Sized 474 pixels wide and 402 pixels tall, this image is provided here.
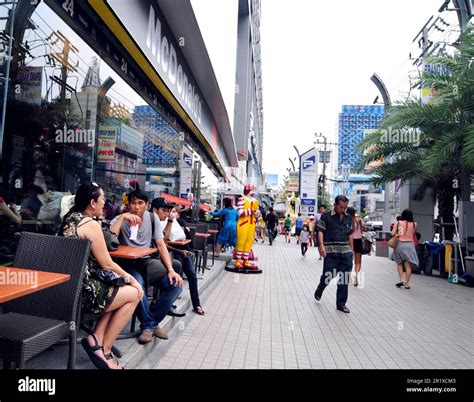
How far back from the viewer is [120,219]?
3799 millimetres

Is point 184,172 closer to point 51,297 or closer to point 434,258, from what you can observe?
point 434,258

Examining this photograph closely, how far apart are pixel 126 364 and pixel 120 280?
2.52 ft

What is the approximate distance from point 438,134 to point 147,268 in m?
10.6

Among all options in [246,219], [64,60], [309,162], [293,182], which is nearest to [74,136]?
[64,60]

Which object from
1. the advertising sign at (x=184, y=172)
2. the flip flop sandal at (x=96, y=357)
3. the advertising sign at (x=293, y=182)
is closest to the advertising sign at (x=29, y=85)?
the flip flop sandal at (x=96, y=357)

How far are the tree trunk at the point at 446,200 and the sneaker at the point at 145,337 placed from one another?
36.7 feet

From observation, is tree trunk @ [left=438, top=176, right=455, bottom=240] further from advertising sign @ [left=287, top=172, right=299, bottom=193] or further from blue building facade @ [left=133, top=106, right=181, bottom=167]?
advertising sign @ [left=287, top=172, right=299, bottom=193]

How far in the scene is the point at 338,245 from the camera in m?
5.95

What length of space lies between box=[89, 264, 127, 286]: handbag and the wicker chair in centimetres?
26

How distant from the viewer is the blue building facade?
814 cm

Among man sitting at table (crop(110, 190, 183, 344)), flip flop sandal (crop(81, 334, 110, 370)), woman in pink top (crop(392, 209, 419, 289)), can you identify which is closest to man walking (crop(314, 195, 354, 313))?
woman in pink top (crop(392, 209, 419, 289))

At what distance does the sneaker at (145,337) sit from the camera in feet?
11.6
